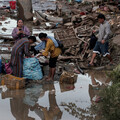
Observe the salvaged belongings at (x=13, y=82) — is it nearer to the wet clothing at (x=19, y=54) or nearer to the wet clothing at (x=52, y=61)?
the wet clothing at (x=19, y=54)

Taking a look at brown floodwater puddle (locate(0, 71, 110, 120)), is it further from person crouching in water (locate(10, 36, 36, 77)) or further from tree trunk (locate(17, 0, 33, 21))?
tree trunk (locate(17, 0, 33, 21))

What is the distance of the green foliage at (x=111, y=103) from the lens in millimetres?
5219

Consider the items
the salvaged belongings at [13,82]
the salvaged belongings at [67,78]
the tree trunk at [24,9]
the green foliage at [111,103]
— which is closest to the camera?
the green foliage at [111,103]

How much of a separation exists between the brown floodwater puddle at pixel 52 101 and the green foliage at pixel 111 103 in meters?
0.74

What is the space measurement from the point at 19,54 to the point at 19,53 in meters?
0.03

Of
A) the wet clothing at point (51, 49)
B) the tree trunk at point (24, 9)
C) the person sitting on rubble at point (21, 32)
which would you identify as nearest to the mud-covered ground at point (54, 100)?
the wet clothing at point (51, 49)

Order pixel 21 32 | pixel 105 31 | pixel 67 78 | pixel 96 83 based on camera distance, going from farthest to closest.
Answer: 1. pixel 105 31
2. pixel 21 32
3. pixel 96 83
4. pixel 67 78

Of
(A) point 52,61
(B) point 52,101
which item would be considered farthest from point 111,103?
(A) point 52,61

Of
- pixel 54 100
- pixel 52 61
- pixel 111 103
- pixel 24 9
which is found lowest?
pixel 24 9

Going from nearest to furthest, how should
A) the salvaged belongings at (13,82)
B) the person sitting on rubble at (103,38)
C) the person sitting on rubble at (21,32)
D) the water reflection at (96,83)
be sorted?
the water reflection at (96,83) < the salvaged belongings at (13,82) < the person sitting on rubble at (21,32) < the person sitting on rubble at (103,38)

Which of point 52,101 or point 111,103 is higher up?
point 111,103

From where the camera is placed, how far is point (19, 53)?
8.07 m

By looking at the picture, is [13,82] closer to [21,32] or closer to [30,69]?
[30,69]

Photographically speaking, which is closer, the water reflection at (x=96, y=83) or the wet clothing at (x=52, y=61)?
the water reflection at (x=96, y=83)
